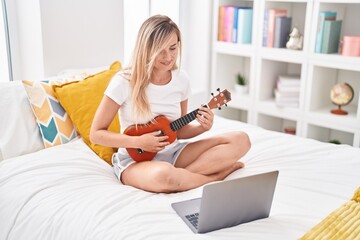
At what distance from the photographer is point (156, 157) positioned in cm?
175

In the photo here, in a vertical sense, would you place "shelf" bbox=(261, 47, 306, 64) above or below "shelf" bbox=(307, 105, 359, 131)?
above

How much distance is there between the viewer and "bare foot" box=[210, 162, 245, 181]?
1.69m

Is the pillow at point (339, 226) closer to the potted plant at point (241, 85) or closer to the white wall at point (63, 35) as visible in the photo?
the white wall at point (63, 35)

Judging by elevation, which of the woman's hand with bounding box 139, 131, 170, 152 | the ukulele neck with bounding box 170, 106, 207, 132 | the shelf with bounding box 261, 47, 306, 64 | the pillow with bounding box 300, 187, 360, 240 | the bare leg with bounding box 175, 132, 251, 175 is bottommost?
the pillow with bounding box 300, 187, 360, 240

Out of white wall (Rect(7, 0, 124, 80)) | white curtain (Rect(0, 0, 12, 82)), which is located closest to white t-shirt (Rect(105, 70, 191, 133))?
white wall (Rect(7, 0, 124, 80))

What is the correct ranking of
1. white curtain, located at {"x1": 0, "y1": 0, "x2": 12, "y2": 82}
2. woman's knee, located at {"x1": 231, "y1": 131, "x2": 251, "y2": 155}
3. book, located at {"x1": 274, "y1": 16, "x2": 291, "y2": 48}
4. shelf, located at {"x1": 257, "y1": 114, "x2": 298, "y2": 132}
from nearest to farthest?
1. woman's knee, located at {"x1": 231, "y1": 131, "x2": 251, "y2": 155}
2. white curtain, located at {"x1": 0, "y1": 0, "x2": 12, "y2": 82}
3. book, located at {"x1": 274, "y1": 16, "x2": 291, "y2": 48}
4. shelf, located at {"x1": 257, "y1": 114, "x2": 298, "y2": 132}

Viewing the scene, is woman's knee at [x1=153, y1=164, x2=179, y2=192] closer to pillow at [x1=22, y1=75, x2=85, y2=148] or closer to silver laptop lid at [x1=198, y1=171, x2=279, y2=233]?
silver laptop lid at [x1=198, y1=171, x2=279, y2=233]

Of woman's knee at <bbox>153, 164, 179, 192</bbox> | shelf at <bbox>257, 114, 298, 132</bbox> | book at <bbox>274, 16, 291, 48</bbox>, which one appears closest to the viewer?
woman's knee at <bbox>153, 164, 179, 192</bbox>

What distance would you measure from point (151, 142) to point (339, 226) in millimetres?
699

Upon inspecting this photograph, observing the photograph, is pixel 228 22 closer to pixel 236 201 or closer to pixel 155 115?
pixel 155 115

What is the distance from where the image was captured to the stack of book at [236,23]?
2992 millimetres

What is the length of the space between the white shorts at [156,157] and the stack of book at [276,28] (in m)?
1.35

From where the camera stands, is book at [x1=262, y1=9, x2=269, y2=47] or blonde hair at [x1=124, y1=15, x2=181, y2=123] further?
book at [x1=262, y1=9, x2=269, y2=47]

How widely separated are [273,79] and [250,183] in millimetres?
1890
